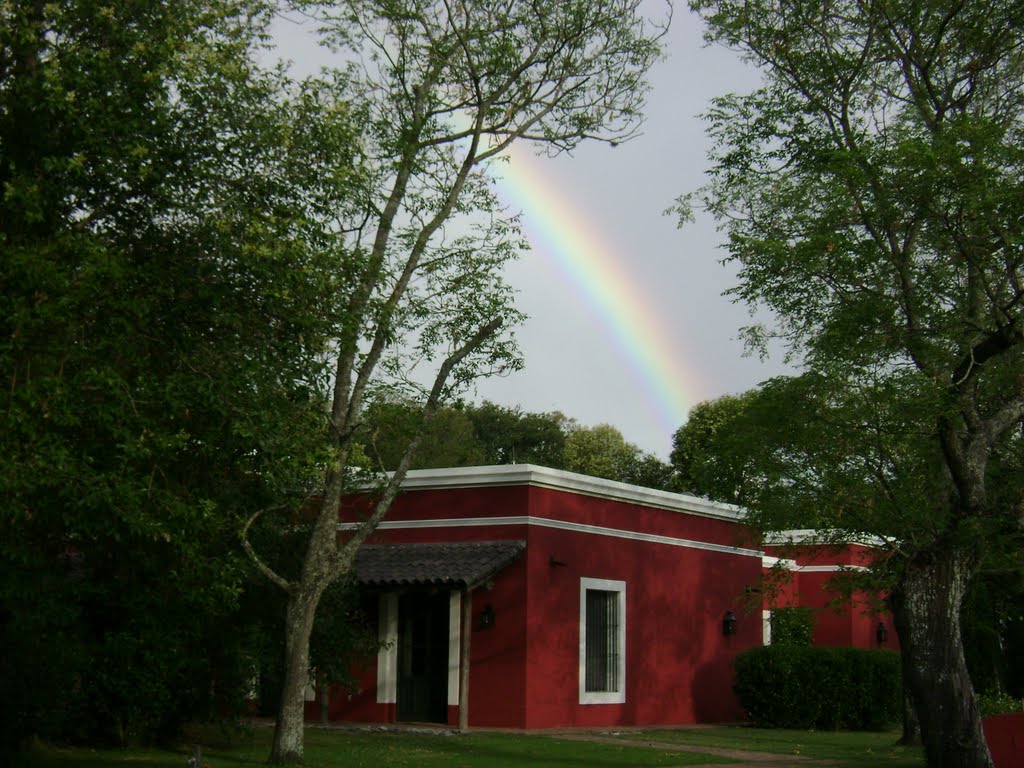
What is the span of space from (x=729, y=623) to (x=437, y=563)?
7.43 m

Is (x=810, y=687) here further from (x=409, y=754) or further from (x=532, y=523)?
(x=409, y=754)

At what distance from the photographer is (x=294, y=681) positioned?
543 inches

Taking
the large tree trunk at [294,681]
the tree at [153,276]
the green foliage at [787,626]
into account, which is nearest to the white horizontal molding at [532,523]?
the green foliage at [787,626]

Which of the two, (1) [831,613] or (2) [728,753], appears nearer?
(2) [728,753]

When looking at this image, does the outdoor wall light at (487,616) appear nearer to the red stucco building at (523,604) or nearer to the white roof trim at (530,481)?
the red stucco building at (523,604)

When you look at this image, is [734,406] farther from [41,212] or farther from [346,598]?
[41,212]

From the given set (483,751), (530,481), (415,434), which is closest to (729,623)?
(530,481)

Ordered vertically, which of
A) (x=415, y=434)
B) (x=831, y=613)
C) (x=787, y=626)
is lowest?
(x=787, y=626)

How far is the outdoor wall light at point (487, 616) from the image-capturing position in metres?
19.4

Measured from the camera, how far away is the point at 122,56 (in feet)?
31.7

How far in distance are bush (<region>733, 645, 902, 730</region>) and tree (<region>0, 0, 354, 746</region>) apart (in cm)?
1374

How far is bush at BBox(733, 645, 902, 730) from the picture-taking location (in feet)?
72.3

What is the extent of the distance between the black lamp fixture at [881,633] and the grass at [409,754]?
12.6 m

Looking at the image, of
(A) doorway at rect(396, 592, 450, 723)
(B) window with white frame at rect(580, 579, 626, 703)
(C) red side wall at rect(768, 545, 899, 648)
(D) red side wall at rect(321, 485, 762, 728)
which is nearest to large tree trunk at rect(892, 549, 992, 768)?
(D) red side wall at rect(321, 485, 762, 728)
